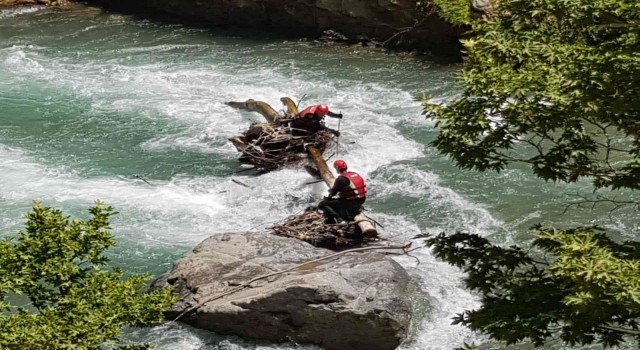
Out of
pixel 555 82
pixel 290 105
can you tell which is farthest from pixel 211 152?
pixel 555 82

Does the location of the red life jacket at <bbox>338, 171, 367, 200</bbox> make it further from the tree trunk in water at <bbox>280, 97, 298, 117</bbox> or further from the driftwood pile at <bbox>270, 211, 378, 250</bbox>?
the tree trunk in water at <bbox>280, 97, 298, 117</bbox>

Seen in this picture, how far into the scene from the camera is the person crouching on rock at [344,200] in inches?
501

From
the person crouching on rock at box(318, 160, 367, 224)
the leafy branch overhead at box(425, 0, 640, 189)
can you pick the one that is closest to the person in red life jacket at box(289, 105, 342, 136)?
the person crouching on rock at box(318, 160, 367, 224)

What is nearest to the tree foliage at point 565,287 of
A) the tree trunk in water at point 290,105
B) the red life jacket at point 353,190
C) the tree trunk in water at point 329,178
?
the tree trunk in water at point 329,178

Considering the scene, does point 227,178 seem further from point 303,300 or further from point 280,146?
point 303,300

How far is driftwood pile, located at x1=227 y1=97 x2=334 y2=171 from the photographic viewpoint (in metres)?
15.5

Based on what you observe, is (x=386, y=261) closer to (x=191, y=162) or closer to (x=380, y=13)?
(x=191, y=162)

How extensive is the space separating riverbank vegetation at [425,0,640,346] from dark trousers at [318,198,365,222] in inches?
205

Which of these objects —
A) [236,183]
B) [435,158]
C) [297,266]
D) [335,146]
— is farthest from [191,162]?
[297,266]

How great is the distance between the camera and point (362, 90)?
66.4 ft

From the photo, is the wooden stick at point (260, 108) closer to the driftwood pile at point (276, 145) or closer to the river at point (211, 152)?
the river at point (211, 152)

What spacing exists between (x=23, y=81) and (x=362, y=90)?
26.3 ft

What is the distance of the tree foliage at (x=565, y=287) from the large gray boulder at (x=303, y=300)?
9.77 ft

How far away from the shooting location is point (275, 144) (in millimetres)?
15773
